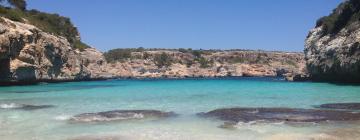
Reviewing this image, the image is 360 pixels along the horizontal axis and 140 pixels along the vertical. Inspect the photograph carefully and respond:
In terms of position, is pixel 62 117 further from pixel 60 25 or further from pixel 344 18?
pixel 60 25

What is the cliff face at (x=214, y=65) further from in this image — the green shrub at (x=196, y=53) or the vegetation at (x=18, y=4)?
the vegetation at (x=18, y=4)

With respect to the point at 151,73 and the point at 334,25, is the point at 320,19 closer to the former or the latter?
the point at 334,25

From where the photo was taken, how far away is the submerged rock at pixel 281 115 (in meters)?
17.0

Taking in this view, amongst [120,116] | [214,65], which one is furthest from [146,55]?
[120,116]

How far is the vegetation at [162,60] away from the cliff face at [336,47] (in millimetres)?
77763

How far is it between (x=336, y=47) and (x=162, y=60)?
95.0 m

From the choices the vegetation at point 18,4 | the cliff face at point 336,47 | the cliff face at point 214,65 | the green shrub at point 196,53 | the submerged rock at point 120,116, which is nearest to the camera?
the submerged rock at point 120,116

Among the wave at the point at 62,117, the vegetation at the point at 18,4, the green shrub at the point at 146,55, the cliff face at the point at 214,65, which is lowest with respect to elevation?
the wave at the point at 62,117

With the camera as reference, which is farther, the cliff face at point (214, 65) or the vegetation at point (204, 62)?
the vegetation at point (204, 62)

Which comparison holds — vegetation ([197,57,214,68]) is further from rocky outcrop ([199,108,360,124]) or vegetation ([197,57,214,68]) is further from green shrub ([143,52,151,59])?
rocky outcrop ([199,108,360,124])

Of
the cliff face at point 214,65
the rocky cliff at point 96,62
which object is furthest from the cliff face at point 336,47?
the cliff face at point 214,65

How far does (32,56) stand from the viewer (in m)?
54.5

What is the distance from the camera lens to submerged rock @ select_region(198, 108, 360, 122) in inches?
670

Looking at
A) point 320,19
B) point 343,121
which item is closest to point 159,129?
point 343,121
